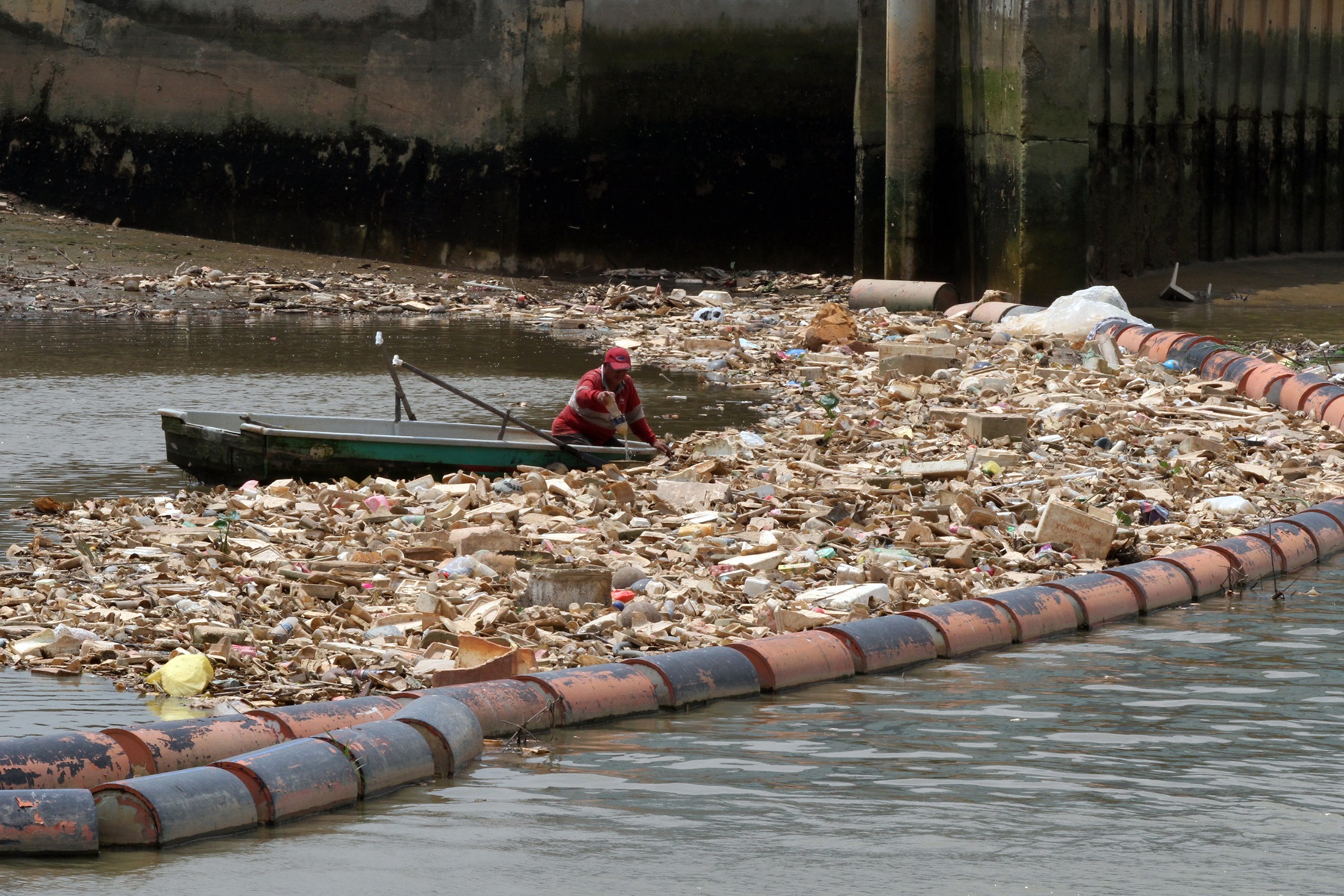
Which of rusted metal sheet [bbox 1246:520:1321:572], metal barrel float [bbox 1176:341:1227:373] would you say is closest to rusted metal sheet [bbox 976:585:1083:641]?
rusted metal sheet [bbox 1246:520:1321:572]

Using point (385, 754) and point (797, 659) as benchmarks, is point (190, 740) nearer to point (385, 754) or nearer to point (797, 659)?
point (385, 754)

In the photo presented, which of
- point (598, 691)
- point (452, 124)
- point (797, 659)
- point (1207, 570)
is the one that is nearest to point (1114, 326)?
point (1207, 570)

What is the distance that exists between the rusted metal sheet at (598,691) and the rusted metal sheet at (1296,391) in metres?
7.99

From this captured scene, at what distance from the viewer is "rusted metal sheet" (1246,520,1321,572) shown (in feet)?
27.9

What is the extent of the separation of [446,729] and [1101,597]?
3405mm

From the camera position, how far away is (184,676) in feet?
20.4

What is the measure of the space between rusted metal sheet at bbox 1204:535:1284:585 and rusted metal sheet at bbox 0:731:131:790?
5369mm

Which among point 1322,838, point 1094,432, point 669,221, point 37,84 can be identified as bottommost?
point 1322,838

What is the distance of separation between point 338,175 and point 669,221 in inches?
174

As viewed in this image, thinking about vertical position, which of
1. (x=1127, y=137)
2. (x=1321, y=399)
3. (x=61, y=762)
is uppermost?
(x=1127, y=137)

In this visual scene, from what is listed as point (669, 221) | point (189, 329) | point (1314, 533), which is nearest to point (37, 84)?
point (189, 329)

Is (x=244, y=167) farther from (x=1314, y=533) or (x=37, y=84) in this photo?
(x=1314, y=533)

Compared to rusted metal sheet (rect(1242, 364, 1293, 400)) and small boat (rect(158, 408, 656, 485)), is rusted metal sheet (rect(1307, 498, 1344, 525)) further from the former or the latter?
small boat (rect(158, 408, 656, 485))

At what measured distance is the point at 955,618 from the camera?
711 centimetres
